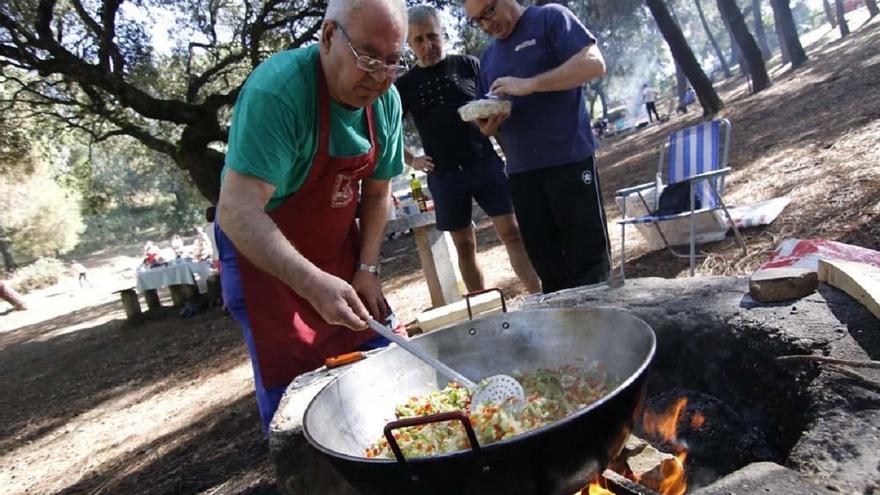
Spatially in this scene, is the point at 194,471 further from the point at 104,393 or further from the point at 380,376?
the point at 104,393

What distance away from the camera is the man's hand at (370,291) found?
85.8 inches

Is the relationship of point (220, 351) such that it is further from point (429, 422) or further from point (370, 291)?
→ point (429, 422)

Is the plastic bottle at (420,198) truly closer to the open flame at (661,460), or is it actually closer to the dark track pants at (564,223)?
the dark track pants at (564,223)

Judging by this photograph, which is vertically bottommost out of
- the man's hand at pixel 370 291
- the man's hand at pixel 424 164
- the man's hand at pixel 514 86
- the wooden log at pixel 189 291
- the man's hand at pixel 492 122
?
the wooden log at pixel 189 291

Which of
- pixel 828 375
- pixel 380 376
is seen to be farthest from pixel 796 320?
pixel 380 376

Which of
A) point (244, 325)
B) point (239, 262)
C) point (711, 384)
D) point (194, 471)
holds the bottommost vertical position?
point (194, 471)

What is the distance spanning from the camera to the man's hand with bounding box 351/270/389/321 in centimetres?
218

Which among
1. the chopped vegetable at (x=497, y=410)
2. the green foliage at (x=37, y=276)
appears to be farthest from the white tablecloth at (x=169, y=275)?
the green foliage at (x=37, y=276)

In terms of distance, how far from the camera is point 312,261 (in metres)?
2.07

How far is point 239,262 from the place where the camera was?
196cm

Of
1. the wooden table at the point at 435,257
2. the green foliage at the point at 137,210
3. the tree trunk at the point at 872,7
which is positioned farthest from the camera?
the green foliage at the point at 137,210

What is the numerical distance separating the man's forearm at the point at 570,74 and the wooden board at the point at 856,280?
4.22 feet

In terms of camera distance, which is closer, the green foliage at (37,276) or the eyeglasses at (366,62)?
the eyeglasses at (366,62)

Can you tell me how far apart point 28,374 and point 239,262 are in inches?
379
